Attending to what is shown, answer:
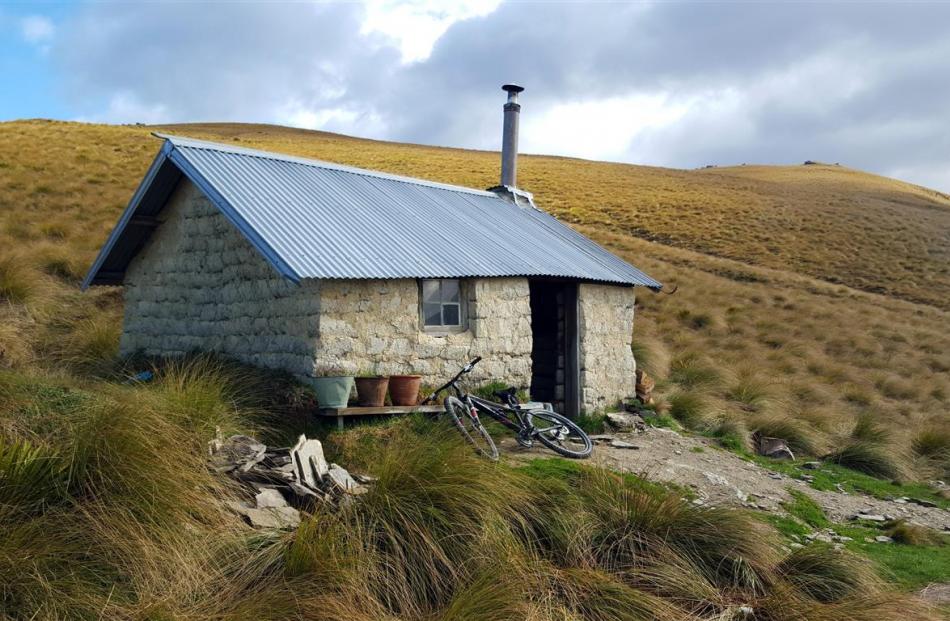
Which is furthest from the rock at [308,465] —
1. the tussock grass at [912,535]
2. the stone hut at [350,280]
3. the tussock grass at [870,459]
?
the tussock grass at [870,459]

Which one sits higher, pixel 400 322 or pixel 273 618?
pixel 400 322

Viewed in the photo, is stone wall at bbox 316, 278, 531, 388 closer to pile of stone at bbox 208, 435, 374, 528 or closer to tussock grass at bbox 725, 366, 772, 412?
pile of stone at bbox 208, 435, 374, 528

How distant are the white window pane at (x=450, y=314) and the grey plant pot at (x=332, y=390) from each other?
1975 mm

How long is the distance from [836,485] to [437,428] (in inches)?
231

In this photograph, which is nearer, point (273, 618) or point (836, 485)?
point (273, 618)

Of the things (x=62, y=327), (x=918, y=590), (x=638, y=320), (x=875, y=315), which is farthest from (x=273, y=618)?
(x=875, y=315)

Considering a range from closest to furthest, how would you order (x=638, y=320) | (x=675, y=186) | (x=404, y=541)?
(x=404, y=541)
(x=638, y=320)
(x=675, y=186)

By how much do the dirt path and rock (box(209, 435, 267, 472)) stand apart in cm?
336

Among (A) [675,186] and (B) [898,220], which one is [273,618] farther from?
(A) [675,186]

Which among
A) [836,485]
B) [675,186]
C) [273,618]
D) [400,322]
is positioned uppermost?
Answer: [675,186]

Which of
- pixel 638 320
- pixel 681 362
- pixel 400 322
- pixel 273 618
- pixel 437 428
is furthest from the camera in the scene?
pixel 638 320

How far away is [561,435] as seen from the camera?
10.1 metres

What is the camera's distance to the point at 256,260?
9.98 metres

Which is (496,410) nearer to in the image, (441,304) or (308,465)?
(441,304)
